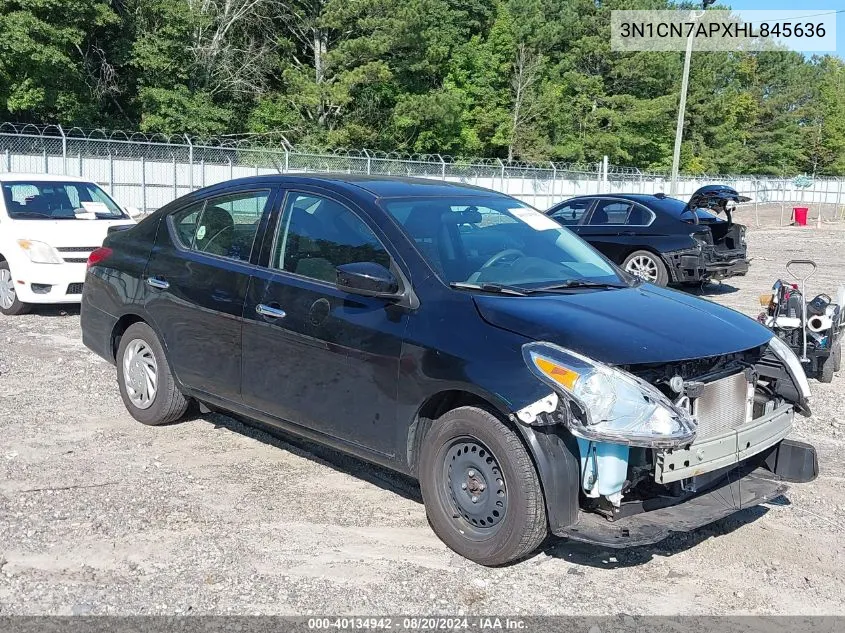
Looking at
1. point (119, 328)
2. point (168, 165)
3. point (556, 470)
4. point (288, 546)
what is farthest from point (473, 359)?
point (168, 165)

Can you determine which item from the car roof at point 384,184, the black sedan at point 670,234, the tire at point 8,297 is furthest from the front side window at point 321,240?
the black sedan at point 670,234

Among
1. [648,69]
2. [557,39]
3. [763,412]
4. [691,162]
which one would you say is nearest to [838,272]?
[763,412]

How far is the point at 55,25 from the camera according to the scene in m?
32.9

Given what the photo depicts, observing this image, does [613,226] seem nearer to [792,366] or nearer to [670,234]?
[670,234]

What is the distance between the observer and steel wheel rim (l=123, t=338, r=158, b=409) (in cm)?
591

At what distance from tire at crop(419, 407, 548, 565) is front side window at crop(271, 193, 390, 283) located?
1020 millimetres

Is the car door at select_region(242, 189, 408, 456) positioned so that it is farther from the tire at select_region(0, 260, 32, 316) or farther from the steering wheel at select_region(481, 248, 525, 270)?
the tire at select_region(0, 260, 32, 316)

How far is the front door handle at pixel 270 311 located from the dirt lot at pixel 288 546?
100 centimetres

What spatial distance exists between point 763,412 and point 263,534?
8.62 ft

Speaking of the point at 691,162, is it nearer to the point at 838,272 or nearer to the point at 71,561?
the point at 838,272

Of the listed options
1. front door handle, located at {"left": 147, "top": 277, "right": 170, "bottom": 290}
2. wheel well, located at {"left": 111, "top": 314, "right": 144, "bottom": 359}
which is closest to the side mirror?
front door handle, located at {"left": 147, "top": 277, "right": 170, "bottom": 290}

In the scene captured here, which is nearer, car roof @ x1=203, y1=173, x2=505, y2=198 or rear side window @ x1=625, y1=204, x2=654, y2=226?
car roof @ x1=203, y1=173, x2=505, y2=198

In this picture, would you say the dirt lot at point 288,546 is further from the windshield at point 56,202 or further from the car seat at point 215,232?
the windshield at point 56,202

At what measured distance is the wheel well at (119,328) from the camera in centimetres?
608
